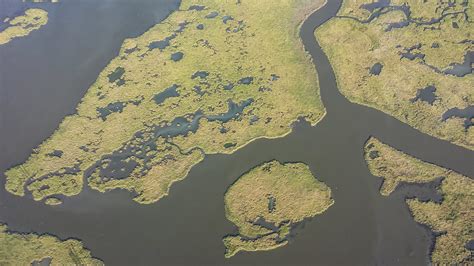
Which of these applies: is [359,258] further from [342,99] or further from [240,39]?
[240,39]

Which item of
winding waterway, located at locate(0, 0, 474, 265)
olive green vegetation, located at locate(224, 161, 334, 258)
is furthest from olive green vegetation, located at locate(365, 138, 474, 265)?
olive green vegetation, located at locate(224, 161, 334, 258)

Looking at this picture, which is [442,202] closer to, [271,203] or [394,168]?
[394,168]

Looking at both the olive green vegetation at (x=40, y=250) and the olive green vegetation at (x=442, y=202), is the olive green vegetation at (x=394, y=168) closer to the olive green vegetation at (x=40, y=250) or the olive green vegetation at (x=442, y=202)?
Answer: the olive green vegetation at (x=442, y=202)

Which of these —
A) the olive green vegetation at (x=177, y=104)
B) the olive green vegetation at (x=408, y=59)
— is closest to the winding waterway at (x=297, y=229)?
the olive green vegetation at (x=177, y=104)

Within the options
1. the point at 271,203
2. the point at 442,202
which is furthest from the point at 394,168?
the point at 271,203

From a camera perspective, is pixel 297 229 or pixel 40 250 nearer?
pixel 40 250

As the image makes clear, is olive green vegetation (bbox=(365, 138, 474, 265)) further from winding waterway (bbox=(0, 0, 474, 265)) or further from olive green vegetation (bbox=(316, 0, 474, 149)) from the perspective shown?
olive green vegetation (bbox=(316, 0, 474, 149))
